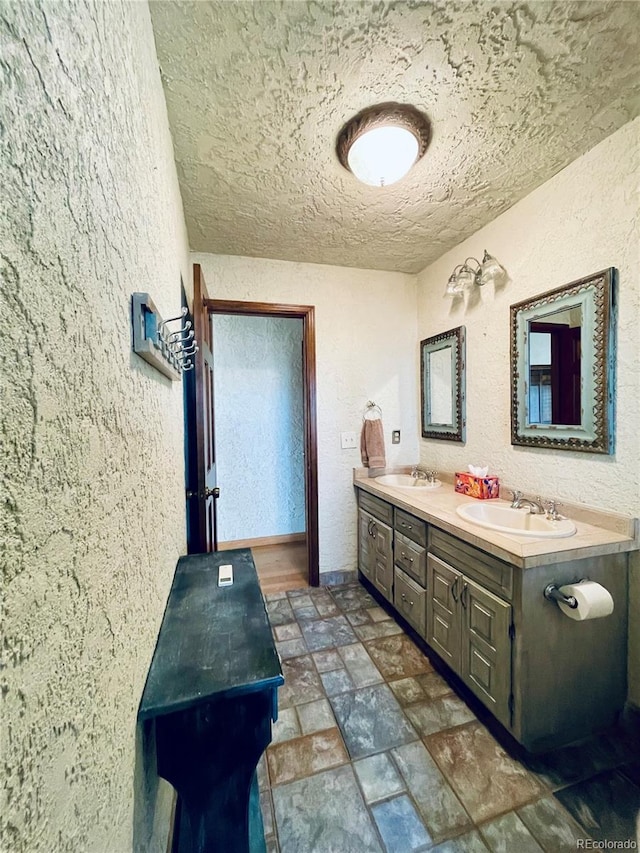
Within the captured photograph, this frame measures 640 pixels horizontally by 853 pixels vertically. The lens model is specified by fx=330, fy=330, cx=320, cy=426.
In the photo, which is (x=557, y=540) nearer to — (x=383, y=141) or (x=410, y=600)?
(x=410, y=600)

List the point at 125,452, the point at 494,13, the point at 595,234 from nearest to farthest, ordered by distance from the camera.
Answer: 1. the point at 125,452
2. the point at 494,13
3. the point at 595,234

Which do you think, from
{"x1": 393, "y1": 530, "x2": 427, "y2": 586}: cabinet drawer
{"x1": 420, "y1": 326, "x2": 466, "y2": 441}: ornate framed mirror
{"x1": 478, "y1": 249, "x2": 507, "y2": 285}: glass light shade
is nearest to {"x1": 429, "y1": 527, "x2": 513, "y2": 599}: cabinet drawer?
{"x1": 393, "y1": 530, "x2": 427, "y2": 586}: cabinet drawer

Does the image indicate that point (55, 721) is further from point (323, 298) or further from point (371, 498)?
point (323, 298)

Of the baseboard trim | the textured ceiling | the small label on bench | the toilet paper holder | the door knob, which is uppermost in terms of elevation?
the textured ceiling

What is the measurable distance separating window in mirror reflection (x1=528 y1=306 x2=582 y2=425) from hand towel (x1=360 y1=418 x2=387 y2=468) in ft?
3.43

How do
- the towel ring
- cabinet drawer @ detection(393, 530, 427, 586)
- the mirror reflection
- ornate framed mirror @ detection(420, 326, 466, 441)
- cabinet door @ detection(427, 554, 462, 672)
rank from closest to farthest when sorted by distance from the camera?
cabinet door @ detection(427, 554, 462, 672) → cabinet drawer @ detection(393, 530, 427, 586) → ornate framed mirror @ detection(420, 326, 466, 441) → the mirror reflection → the towel ring

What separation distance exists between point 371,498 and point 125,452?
76.8 inches

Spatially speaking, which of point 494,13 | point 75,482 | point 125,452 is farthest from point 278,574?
point 494,13

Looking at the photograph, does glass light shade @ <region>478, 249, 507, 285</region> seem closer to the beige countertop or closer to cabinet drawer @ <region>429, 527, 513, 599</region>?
the beige countertop

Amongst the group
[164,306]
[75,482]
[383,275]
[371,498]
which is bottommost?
[371,498]

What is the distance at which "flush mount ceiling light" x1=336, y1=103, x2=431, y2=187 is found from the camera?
1.25m

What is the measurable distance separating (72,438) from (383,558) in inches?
82.8

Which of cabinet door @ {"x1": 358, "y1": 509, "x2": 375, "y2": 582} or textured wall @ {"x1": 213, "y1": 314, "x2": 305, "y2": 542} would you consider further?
textured wall @ {"x1": 213, "y1": 314, "x2": 305, "y2": 542}

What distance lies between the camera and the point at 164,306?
3.57 feet
